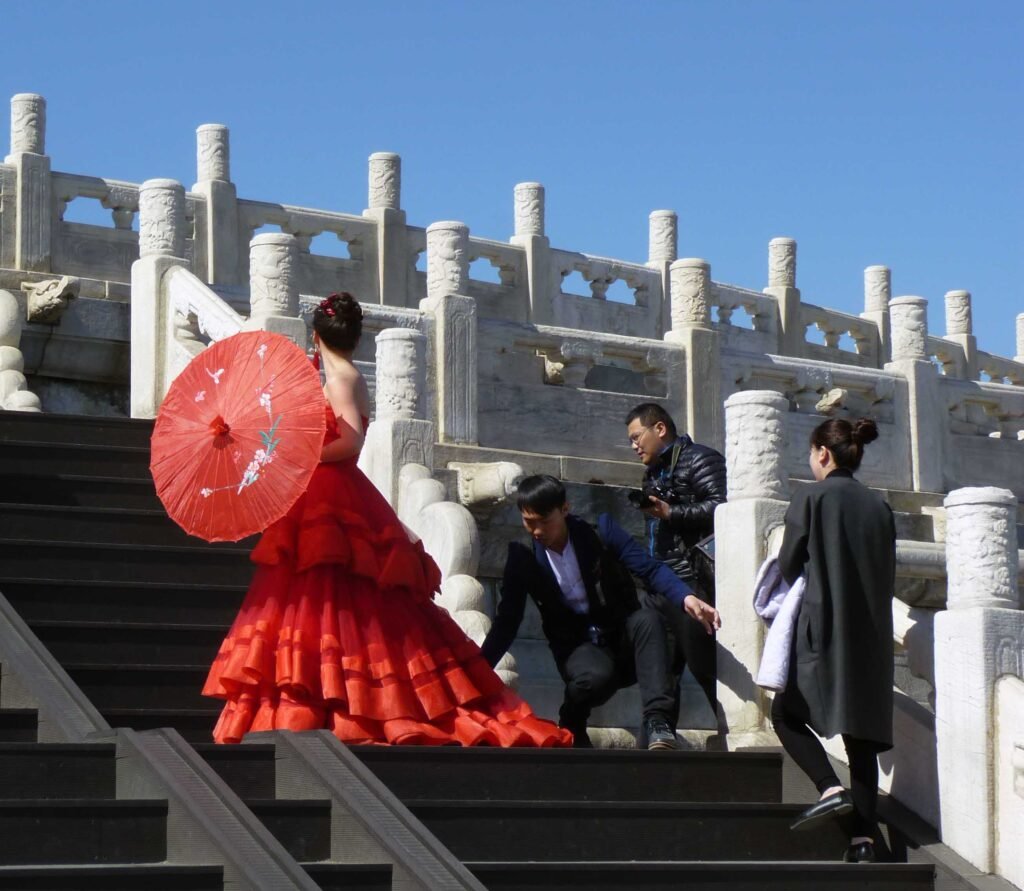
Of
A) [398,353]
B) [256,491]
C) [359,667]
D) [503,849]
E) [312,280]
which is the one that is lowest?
[503,849]

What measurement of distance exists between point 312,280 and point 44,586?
491 inches

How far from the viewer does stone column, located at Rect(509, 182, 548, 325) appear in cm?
2270

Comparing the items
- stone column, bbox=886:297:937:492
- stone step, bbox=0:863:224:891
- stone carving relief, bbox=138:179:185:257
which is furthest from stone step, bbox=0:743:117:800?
A: stone column, bbox=886:297:937:492

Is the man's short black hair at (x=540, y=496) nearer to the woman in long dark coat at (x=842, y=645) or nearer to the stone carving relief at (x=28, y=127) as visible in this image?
the woman in long dark coat at (x=842, y=645)

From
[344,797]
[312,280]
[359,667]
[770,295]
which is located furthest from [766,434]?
[770,295]

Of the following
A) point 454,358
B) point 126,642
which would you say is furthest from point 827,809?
point 454,358

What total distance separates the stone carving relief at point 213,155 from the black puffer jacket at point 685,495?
11.9 meters

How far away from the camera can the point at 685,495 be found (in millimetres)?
9102

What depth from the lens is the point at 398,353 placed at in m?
10.3

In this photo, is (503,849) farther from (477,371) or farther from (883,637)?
(477,371)

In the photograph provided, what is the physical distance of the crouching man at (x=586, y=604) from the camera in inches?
327

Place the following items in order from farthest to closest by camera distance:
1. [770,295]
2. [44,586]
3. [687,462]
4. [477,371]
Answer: [770,295] < [477,371] < [687,462] < [44,586]

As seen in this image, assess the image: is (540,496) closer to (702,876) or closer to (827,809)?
(827,809)

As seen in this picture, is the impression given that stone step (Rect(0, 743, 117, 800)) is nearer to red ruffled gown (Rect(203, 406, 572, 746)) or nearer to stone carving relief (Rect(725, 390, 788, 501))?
red ruffled gown (Rect(203, 406, 572, 746))
